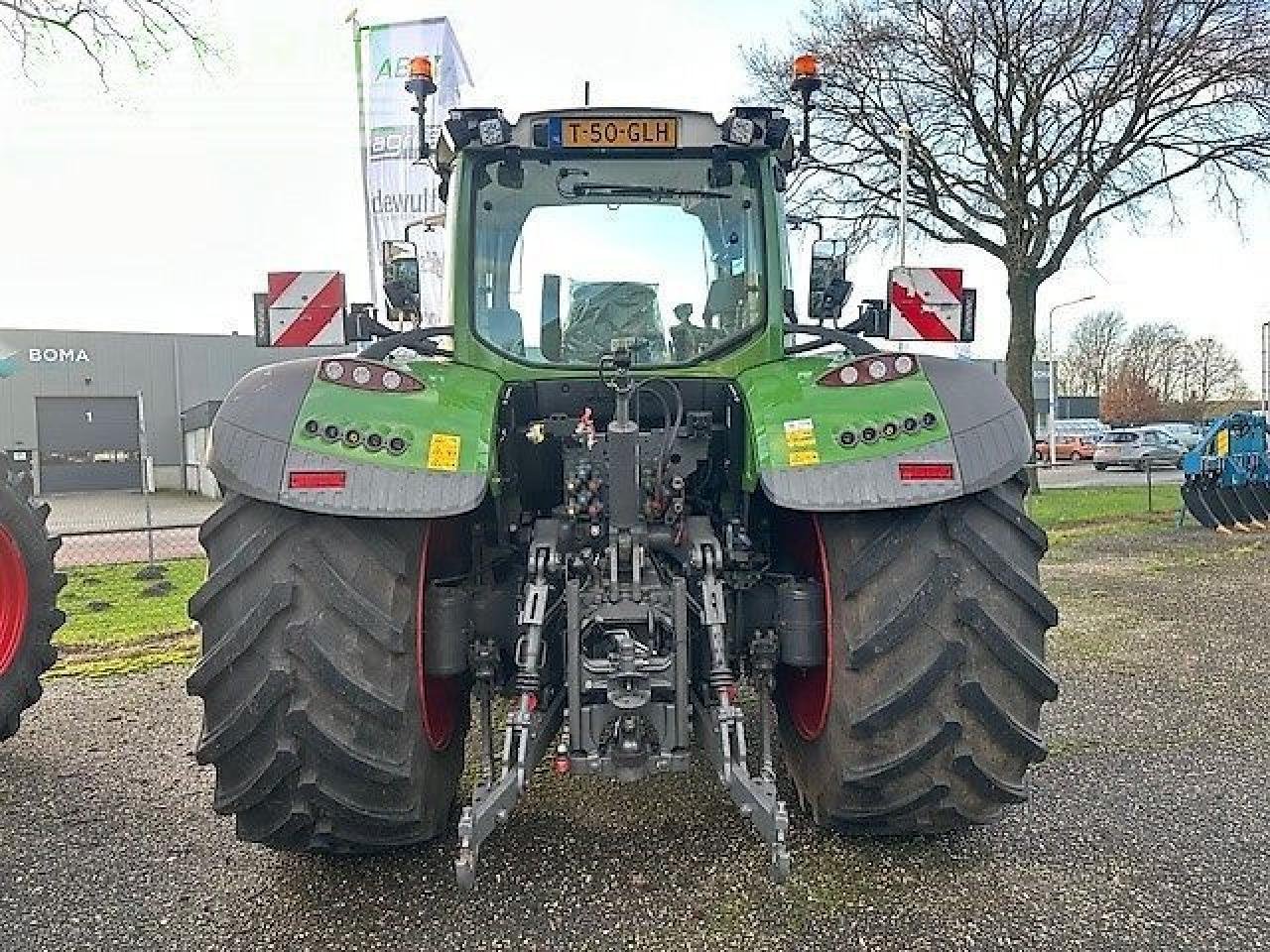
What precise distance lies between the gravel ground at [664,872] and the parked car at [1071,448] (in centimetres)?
3400

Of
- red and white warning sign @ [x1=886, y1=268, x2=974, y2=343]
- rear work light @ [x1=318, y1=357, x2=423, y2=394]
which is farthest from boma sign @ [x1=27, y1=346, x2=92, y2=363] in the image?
rear work light @ [x1=318, y1=357, x2=423, y2=394]

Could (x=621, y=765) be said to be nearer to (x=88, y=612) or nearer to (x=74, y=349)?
(x=88, y=612)

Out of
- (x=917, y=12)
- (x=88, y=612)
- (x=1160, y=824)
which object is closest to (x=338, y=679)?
(x=1160, y=824)

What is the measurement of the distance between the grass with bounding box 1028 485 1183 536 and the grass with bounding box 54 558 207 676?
9.54 m

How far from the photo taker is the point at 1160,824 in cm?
391

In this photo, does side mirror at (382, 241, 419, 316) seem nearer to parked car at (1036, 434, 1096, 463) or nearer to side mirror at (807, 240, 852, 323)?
side mirror at (807, 240, 852, 323)

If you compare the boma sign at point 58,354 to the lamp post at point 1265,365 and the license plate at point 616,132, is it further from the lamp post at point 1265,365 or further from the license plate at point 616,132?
the license plate at point 616,132

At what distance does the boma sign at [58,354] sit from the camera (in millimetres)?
33406

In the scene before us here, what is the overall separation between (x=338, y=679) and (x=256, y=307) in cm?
326

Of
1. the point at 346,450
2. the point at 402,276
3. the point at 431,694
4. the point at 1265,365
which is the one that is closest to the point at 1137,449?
the point at 1265,365

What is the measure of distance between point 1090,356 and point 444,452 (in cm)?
6526

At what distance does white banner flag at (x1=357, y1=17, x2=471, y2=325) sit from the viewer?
11219 mm

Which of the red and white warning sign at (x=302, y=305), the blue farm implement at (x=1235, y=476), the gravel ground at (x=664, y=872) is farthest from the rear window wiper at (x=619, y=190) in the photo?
the blue farm implement at (x=1235, y=476)

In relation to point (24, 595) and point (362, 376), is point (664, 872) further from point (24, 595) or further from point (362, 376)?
point (24, 595)
